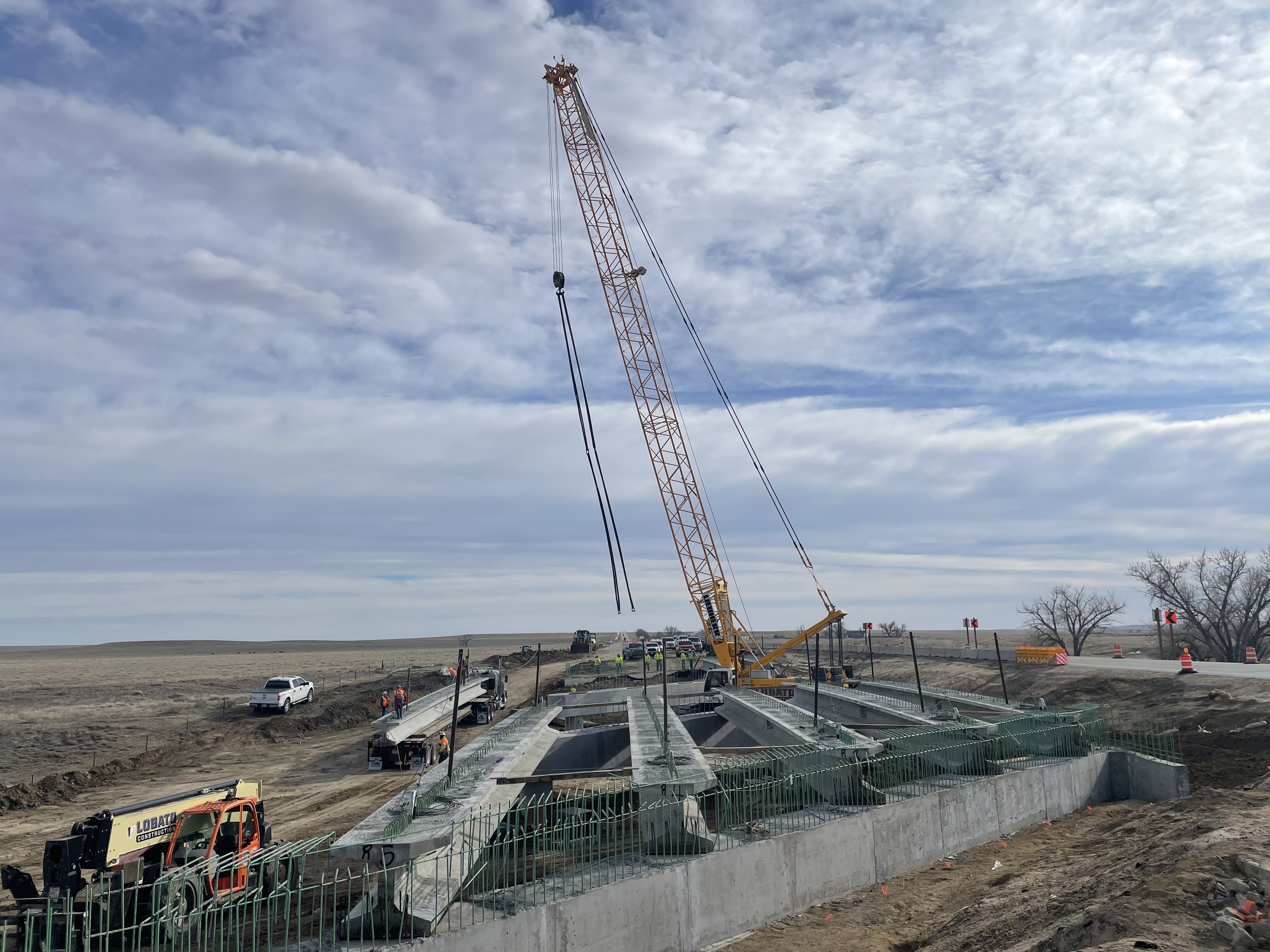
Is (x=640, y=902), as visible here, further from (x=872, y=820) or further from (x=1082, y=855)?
(x=1082, y=855)


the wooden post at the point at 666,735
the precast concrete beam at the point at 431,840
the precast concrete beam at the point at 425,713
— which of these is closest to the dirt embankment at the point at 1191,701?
the wooden post at the point at 666,735

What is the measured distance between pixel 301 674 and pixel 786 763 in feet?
263

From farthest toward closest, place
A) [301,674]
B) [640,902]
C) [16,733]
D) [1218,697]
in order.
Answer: [301,674] → [16,733] → [1218,697] → [640,902]

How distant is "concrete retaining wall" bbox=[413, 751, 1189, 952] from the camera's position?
11.8 meters

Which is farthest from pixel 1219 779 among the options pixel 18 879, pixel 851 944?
pixel 18 879

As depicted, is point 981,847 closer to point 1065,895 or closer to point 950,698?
point 1065,895

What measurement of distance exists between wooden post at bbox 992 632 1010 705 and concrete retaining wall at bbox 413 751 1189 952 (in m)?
6.84

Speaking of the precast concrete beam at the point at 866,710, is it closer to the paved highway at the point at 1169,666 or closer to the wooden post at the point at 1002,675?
the wooden post at the point at 1002,675

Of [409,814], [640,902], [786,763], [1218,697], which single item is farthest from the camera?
[1218,697]

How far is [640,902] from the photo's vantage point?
41.8 ft

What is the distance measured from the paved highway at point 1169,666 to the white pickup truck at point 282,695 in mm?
47120

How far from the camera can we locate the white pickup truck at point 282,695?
151 feet

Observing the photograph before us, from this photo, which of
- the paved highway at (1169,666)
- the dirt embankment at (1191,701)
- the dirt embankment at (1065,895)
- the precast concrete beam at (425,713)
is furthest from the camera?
the paved highway at (1169,666)

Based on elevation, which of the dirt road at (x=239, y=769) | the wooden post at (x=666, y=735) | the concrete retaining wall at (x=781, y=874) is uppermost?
the wooden post at (x=666, y=735)
